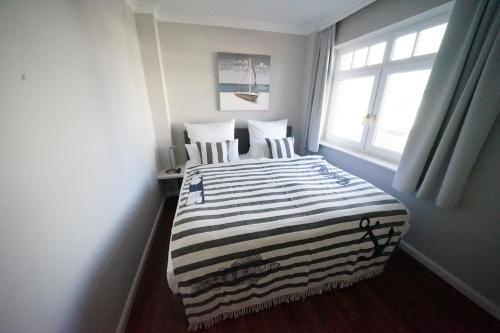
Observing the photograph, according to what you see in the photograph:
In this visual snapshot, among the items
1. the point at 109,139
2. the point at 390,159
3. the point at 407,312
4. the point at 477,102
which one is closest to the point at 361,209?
the point at 407,312

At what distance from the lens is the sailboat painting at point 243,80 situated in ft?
8.25

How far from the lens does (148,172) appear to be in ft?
6.47

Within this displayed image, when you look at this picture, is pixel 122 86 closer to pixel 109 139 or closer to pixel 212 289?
pixel 109 139

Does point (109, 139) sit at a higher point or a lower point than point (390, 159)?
higher

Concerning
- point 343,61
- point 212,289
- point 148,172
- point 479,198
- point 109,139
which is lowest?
point 212,289

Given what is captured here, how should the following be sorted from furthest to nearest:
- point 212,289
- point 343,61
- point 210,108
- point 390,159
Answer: point 210,108 < point 343,61 < point 390,159 < point 212,289

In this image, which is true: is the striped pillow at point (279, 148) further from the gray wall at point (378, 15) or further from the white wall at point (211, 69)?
the gray wall at point (378, 15)

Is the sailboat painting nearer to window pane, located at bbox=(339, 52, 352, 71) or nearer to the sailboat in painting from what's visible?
the sailboat in painting

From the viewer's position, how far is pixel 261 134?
258cm

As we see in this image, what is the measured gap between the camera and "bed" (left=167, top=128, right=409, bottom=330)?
3.29ft

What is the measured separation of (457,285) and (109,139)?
273 cm

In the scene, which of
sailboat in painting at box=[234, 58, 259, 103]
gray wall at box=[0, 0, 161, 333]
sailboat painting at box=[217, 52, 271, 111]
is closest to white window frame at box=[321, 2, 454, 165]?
sailboat painting at box=[217, 52, 271, 111]

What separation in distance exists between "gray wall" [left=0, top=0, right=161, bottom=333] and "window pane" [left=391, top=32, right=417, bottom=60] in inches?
99.1

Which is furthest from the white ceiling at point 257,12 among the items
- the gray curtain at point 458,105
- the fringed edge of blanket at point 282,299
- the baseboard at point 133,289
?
the fringed edge of blanket at point 282,299
